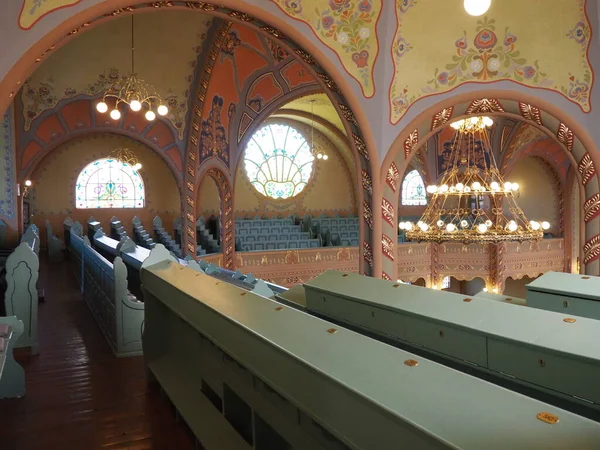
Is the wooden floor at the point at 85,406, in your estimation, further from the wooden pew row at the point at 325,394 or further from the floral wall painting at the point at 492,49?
the floral wall painting at the point at 492,49

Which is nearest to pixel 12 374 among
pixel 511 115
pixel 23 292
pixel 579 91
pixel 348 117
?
pixel 23 292

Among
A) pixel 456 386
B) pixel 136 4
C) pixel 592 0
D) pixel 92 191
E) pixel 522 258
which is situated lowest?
pixel 522 258

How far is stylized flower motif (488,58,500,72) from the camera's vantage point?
26.3ft

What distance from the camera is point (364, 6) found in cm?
739

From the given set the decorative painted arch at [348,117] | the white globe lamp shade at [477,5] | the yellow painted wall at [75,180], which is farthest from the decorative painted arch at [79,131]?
the white globe lamp shade at [477,5]

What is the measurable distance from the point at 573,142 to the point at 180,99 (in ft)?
30.9

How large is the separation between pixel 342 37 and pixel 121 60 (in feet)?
Answer: 24.5

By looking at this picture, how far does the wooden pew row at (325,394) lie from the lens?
1250mm

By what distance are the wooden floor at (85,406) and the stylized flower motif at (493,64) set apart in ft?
22.0

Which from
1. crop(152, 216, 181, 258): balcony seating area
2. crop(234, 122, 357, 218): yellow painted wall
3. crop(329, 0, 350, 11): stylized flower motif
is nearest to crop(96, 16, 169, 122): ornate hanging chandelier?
crop(152, 216, 181, 258): balcony seating area

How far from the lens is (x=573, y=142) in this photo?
338 inches

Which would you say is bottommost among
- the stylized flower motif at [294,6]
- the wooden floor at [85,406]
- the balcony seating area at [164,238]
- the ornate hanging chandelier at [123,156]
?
the wooden floor at [85,406]

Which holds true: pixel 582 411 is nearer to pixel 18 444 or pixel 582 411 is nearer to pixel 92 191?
pixel 18 444

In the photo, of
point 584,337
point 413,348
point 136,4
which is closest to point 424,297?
point 413,348
